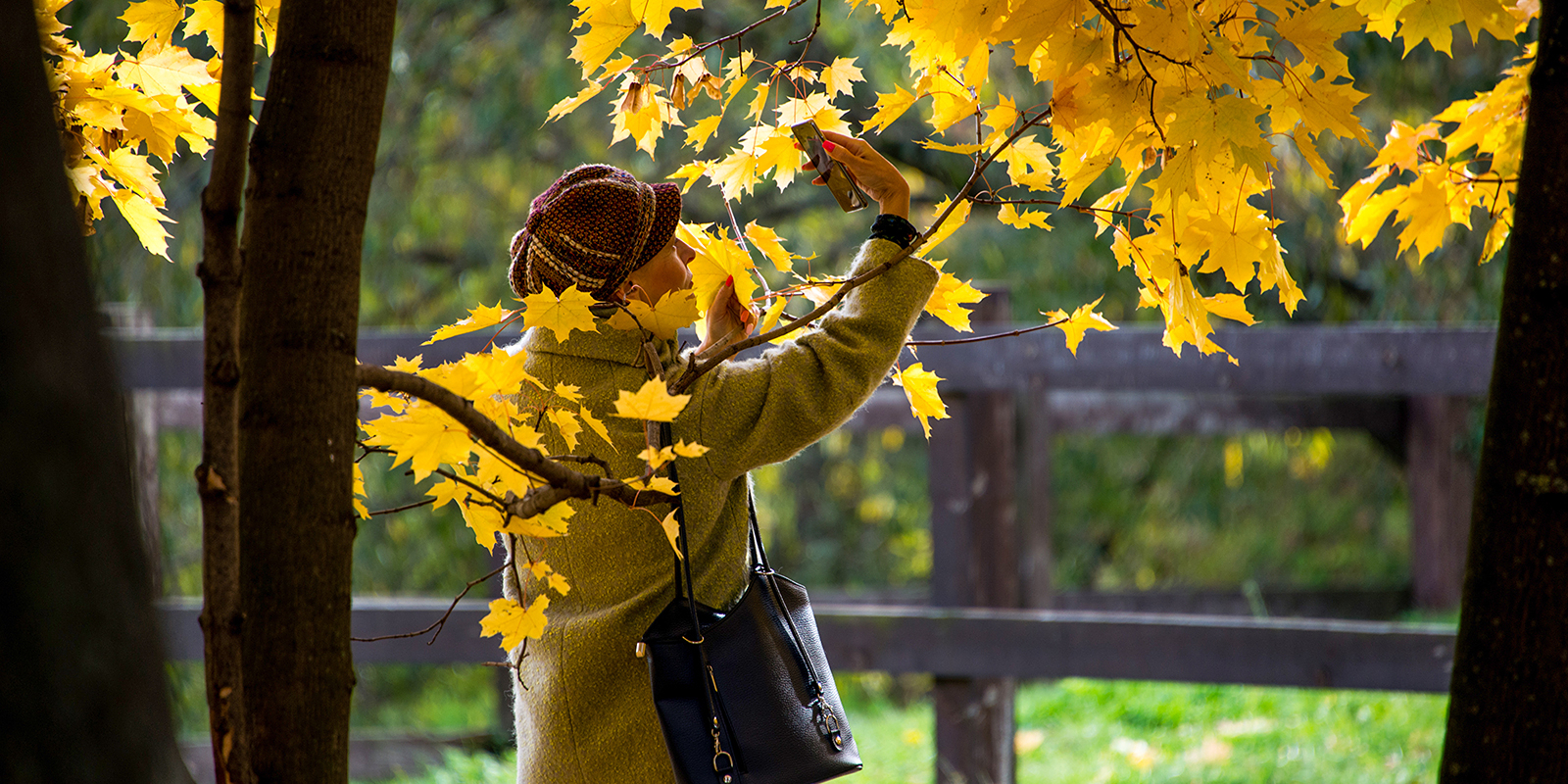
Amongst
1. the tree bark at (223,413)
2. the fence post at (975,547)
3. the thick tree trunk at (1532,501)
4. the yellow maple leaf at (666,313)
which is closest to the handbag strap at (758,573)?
the yellow maple leaf at (666,313)

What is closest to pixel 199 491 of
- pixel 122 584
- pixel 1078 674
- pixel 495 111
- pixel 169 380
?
pixel 122 584

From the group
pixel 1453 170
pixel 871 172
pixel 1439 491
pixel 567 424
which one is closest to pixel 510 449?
pixel 567 424

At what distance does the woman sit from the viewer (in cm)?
119

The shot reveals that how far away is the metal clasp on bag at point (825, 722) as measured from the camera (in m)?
1.22

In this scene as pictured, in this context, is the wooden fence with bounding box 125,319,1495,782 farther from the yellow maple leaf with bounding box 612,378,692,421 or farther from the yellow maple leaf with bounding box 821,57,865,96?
the yellow maple leaf with bounding box 612,378,692,421

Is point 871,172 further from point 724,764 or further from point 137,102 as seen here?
point 137,102

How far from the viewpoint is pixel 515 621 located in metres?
1.08

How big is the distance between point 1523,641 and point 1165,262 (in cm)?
51

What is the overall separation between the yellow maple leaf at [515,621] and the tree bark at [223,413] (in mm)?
346

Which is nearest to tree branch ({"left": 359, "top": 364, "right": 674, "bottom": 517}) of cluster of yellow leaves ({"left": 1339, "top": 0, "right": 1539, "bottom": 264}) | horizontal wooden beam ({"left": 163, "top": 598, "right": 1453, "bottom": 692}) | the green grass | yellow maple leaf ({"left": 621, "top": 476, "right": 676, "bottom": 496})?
yellow maple leaf ({"left": 621, "top": 476, "right": 676, "bottom": 496})

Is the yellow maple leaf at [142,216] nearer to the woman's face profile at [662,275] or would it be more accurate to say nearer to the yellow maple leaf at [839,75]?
the woman's face profile at [662,275]

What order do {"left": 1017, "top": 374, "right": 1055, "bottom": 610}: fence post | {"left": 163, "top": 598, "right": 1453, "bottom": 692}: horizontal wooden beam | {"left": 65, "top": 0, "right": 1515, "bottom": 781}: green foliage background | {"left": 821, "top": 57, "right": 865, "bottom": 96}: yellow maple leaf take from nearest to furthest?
{"left": 821, "top": 57, "right": 865, "bottom": 96}: yellow maple leaf → {"left": 163, "top": 598, "right": 1453, "bottom": 692}: horizontal wooden beam → {"left": 1017, "top": 374, "right": 1055, "bottom": 610}: fence post → {"left": 65, "top": 0, "right": 1515, "bottom": 781}: green foliage background

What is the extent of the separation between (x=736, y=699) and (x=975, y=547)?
1.68 meters

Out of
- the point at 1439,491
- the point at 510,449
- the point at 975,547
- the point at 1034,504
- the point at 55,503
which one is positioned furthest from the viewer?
the point at 1439,491
